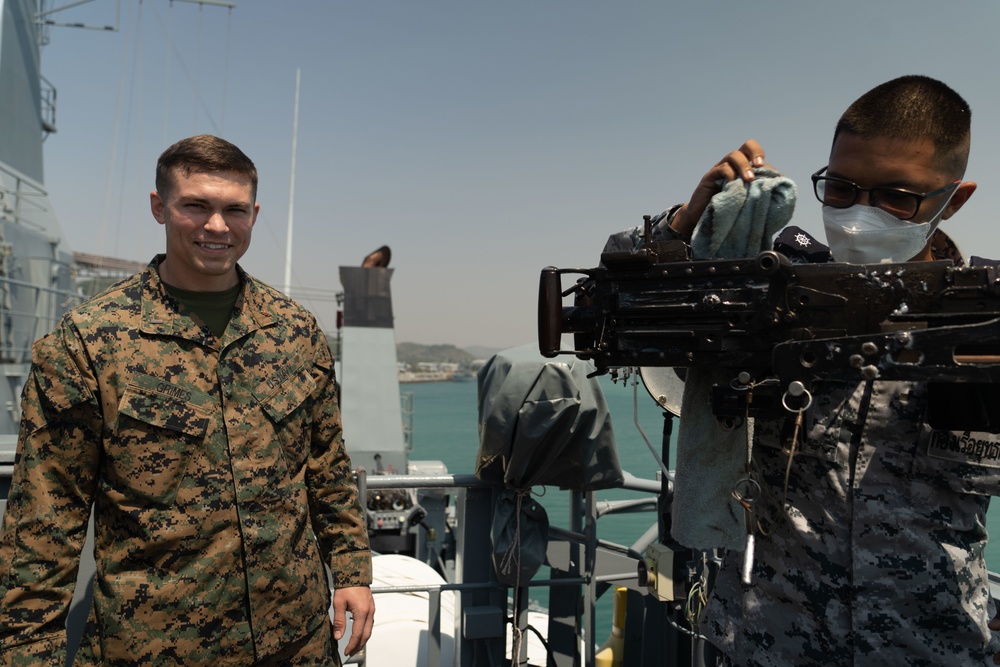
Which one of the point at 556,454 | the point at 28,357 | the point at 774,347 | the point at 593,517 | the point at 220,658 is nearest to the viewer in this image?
the point at 774,347

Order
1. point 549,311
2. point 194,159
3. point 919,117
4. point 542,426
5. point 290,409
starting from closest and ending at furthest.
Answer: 1. point 919,117
2. point 549,311
3. point 194,159
4. point 290,409
5. point 542,426

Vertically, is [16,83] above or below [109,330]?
above

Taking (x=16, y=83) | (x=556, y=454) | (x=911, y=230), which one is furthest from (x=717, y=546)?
(x=16, y=83)

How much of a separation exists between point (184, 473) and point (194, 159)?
82cm

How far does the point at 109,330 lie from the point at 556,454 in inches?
66.9

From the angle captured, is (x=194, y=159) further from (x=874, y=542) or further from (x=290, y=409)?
(x=874, y=542)

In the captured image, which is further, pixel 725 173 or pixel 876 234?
pixel 725 173

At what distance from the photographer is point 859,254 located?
4.89ft

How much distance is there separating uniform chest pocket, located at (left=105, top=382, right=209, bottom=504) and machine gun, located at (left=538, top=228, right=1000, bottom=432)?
3.18 ft

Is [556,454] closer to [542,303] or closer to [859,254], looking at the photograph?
[542,303]

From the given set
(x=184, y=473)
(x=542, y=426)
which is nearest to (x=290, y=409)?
(x=184, y=473)

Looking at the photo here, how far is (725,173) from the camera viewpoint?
159 cm

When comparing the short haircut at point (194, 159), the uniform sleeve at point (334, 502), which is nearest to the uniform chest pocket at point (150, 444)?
the uniform sleeve at point (334, 502)

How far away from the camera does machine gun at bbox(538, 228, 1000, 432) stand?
1258 millimetres
